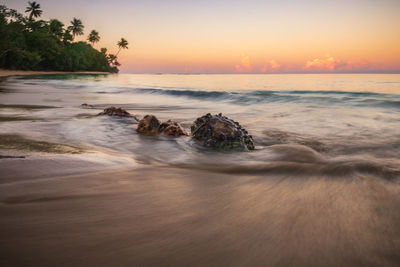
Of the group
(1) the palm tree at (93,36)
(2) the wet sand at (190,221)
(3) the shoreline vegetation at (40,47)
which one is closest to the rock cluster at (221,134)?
(2) the wet sand at (190,221)

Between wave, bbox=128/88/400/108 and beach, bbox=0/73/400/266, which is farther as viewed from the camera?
wave, bbox=128/88/400/108

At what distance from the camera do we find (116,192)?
6.23 ft

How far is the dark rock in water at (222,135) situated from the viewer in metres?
3.55

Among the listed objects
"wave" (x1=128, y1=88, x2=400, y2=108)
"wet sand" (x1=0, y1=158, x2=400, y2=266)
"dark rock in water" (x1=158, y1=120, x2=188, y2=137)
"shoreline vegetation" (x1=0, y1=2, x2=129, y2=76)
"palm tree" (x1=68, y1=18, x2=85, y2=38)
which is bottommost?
"wet sand" (x1=0, y1=158, x2=400, y2=266)

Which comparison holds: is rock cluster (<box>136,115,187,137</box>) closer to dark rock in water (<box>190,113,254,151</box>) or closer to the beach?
dark rock in water (<box>190,113,254,151</box>)

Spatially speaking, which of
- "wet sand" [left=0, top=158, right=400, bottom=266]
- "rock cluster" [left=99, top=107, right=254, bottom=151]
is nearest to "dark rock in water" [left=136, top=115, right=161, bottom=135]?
"rock cluster" [left=99, top=107, right=254, bottom=151]

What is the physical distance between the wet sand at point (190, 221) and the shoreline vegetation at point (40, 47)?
166 feet

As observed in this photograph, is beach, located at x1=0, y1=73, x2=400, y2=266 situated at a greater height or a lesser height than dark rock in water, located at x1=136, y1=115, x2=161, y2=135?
lesser

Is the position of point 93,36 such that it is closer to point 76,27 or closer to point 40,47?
point 76,27

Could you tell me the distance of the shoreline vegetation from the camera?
53.2m

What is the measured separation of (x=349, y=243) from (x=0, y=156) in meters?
3.13

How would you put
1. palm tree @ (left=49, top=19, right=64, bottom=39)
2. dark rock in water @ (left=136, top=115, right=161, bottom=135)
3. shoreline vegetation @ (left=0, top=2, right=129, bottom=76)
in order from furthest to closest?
palm tree @ (left=49, top=19, right=64, bottom=39) → shoreline vegetation @ (left=0, top=2, right=129, bottom=76) → dark rock in water @ (left=136, top=115, right=161, bottom=135)

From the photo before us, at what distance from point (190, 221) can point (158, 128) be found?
329cm

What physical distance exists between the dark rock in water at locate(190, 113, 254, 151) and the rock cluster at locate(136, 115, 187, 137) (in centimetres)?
61
